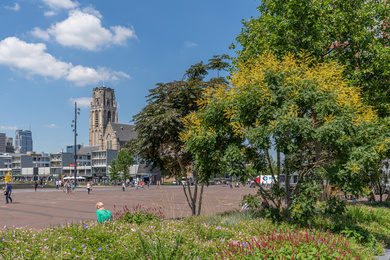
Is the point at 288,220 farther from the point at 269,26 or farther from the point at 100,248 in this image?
the point at 269,26

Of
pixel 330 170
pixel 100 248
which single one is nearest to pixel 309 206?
pixel 330 170

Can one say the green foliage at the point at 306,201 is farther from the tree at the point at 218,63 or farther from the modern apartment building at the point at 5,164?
the modern apartment building at the point at 5,164

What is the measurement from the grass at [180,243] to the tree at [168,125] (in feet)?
13.1

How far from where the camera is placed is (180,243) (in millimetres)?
6785

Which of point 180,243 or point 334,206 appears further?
point 334,206

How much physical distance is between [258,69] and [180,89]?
13.5 ft

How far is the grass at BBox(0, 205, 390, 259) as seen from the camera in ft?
19.6

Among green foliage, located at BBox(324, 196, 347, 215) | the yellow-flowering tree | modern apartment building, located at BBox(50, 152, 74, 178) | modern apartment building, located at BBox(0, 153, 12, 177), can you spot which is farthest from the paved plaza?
modern apartment building, located at BBox(0, 153, 12, 177)

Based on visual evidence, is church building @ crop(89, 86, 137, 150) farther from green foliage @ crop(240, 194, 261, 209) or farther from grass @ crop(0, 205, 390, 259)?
grass @ crop(0, 205, 390, 259)

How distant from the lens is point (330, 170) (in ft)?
29.2

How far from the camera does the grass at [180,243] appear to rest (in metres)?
5.98

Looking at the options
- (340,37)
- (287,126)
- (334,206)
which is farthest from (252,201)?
(340,37)

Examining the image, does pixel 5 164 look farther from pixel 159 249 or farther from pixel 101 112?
pixel 159 249

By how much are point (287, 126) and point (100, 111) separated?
178 m
